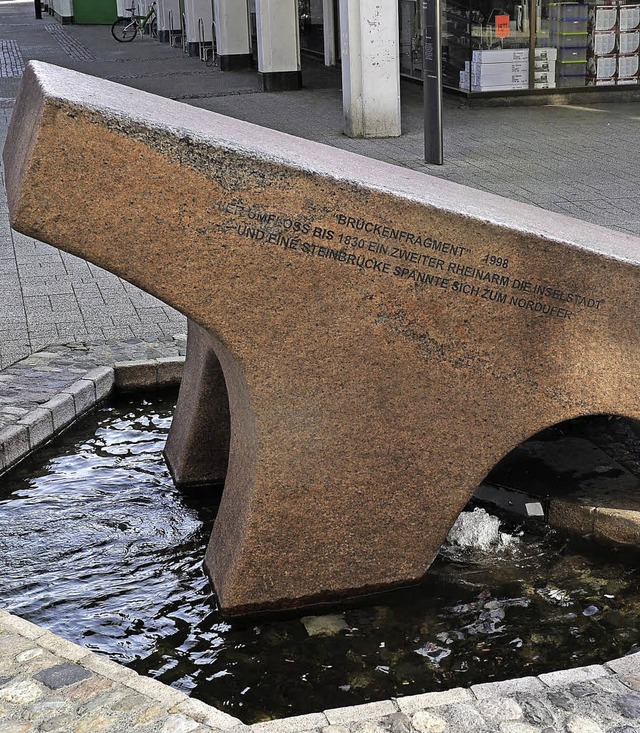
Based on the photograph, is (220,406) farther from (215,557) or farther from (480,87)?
(480,87)

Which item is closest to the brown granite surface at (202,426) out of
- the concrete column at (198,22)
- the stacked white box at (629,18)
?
the stacked white box at (629,18)

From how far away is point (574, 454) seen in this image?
5160 mm

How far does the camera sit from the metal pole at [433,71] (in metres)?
11.8

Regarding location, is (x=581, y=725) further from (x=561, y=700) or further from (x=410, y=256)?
(x=410, y=256)

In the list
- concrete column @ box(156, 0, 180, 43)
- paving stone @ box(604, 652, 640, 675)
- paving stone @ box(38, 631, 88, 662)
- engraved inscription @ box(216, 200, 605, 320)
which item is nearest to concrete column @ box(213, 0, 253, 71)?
concrete column @ box(156, 0, 180, 43)

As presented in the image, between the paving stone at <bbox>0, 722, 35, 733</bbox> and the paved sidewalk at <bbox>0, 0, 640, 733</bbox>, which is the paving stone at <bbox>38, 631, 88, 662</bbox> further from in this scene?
the paving stone at <bbox>0, 722, 35, 733</bbox>

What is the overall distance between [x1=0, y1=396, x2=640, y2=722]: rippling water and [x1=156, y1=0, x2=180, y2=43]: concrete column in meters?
27.1

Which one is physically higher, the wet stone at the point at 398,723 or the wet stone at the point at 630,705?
the wet stone at the point at 398,723

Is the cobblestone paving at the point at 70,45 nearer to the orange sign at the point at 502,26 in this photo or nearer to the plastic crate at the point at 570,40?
the orange sign at the point at 502,26

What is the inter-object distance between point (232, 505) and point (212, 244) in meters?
1.09

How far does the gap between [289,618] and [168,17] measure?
28.6 m

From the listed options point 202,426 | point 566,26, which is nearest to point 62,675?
point 202,426

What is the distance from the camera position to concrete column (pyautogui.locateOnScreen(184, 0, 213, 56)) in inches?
977

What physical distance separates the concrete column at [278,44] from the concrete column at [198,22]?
6.56 metres
